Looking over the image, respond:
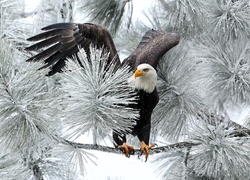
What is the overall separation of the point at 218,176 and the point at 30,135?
0.68 meters

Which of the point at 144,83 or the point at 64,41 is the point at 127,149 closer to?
the point at 144,83

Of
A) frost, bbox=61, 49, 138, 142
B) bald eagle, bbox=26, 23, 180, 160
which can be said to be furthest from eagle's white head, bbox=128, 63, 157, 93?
frost, bbox=61, 49, 138, 142

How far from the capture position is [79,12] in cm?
196

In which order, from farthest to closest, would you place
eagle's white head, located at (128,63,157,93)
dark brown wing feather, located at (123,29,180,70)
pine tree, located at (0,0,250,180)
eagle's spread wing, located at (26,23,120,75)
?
dark brown wing feather, located at (123,29,180,70) → eagle's white head, located at (128,63,157,93) → eagle's spread wing, located at (26,23,120,75) → pine tree, located at (0,0,250,180)

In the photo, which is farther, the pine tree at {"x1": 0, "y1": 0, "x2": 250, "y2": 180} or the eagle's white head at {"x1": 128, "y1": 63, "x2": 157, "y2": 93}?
the eagle's white head at {"x1": 128, "y1": 63, "x2": 157, "y2": 93}

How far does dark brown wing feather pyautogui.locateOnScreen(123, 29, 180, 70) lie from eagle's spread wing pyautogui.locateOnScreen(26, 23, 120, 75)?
0.11 metres

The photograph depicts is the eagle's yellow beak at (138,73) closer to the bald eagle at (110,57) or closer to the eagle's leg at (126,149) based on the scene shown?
the bald eagle at (110,57)

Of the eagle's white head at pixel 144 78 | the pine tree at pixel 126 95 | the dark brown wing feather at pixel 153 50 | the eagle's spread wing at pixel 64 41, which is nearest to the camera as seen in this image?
the pine tree at pixel 126 95

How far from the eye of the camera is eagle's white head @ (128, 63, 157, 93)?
4.89ft

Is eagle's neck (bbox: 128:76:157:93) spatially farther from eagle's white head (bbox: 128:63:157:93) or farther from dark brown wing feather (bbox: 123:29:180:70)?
dark brown wing feather (bbox: 123:29:180:70)

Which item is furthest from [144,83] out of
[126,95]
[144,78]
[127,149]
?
[126,95]

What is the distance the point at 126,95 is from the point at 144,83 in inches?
13.8

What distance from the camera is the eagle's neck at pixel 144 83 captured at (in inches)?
59.2

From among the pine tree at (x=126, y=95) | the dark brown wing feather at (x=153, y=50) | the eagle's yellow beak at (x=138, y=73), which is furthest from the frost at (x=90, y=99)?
the dark brown wing feather at (x=153, y=50)
